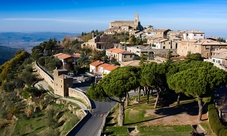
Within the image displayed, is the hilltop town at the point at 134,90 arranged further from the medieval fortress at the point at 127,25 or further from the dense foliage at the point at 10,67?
the medieval fortress at the point at 127,25

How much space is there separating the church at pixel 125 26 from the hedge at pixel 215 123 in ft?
241

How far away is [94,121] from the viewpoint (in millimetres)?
23516

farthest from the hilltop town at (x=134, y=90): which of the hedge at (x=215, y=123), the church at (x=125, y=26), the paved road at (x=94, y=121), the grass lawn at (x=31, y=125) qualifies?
the church at (x=125, y=26)

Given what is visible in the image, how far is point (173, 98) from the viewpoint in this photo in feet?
94.2

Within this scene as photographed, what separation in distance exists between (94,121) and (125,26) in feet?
245

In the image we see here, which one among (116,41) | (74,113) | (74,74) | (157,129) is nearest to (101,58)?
(74,74)

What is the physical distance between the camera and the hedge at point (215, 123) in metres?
17.3

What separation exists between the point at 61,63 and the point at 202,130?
1530 inches

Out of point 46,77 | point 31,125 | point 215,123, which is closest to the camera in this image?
point 215,123

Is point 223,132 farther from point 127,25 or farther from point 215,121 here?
point 127,25

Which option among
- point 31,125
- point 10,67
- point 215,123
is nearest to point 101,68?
point 31,125

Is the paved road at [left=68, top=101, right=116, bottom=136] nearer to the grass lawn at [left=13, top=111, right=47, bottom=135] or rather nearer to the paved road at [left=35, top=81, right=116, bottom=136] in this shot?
the paved road at [left=35, top=81, right=116, bottom=136]

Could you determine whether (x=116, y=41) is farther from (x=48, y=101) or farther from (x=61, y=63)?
(x=48, y=101)

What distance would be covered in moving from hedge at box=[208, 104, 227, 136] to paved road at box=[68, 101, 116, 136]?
976cm
